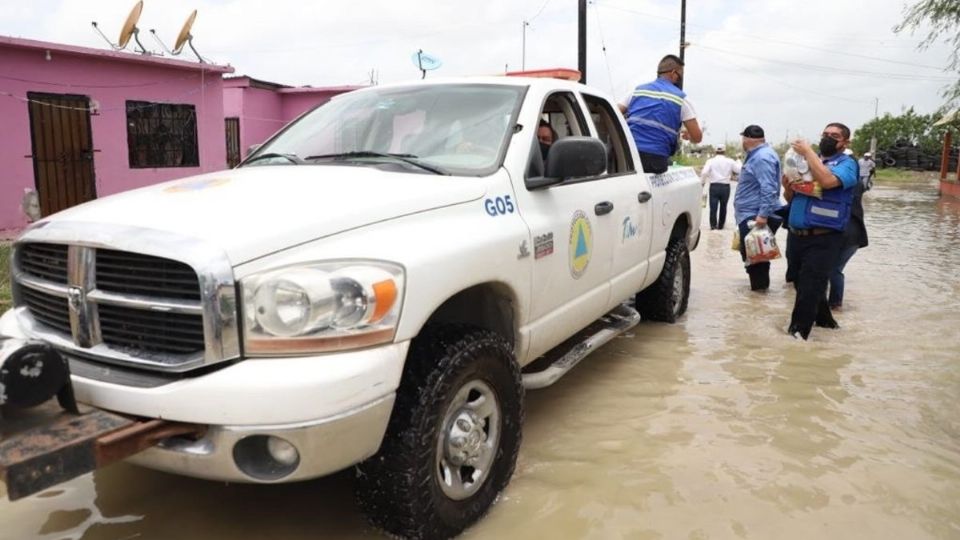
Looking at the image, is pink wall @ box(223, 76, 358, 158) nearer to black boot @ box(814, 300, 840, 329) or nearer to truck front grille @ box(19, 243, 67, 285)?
black boot @ box(814, 300, 840, 329)

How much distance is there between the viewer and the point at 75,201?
1165cm

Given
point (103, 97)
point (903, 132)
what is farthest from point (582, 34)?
point (903, 132)

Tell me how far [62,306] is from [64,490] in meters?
1.02

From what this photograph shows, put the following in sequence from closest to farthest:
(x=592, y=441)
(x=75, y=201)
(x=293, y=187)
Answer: (x=293, y=187), (x=592, y=441), (x=75, y=201)

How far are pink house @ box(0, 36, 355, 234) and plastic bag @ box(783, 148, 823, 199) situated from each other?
33.8ft

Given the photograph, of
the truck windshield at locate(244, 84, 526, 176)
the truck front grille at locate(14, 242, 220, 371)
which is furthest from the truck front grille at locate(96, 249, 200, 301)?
the truck windshield at locate(244, 84, 526, 176)

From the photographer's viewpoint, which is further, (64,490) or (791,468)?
(791,468)

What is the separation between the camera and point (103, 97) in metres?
11.7

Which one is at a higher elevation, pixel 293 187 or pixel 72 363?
pixel 293 187

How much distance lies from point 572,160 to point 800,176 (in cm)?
308

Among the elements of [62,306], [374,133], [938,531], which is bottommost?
[938,531]

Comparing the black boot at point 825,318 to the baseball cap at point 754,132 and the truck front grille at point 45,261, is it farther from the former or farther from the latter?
the truck front grille at point 45,261

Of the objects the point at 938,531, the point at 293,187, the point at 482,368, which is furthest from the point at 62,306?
the point at 938,531

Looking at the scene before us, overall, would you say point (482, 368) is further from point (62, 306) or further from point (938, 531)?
point (938, 531)
